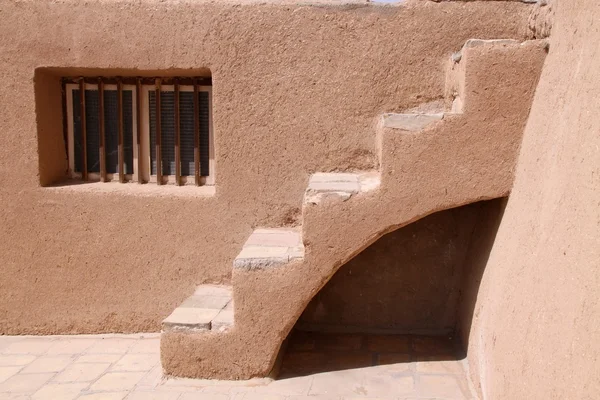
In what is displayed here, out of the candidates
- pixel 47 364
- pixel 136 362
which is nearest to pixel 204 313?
pixel 136 362

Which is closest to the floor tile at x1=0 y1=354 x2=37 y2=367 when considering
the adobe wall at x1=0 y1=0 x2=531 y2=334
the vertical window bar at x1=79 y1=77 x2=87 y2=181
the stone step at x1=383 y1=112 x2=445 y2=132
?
the adobe wall at x1=0 y1=0 x2=531 y2=334

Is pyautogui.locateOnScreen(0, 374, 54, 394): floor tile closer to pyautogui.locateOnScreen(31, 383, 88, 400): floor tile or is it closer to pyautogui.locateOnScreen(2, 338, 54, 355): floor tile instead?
pyautogui.locateOnScreen(31, 383, 88, 400): floor tile

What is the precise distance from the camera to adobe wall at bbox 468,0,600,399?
2.18 m

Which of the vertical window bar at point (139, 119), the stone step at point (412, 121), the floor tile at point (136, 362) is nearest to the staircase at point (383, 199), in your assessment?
the stone step at point (412, 121)

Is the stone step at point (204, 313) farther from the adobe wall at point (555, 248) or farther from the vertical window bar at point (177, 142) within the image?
the adobe wall at point (555, 248)

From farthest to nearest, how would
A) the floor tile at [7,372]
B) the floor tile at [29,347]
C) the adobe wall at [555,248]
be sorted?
1. the floor tile at [29,347]
2. the floor tile at [7,372]
3. the adobe wall at [555,248]

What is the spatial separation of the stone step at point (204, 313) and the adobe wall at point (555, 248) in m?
1.60

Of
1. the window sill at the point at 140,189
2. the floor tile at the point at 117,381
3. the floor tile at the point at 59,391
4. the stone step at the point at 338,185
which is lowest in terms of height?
the floor tile at the point at 59,391

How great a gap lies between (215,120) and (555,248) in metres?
2.58

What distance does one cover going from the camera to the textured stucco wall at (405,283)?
14.4 ft

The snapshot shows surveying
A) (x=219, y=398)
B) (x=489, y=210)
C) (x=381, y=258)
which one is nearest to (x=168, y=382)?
(x=219, y=398)

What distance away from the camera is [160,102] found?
464 centimetres

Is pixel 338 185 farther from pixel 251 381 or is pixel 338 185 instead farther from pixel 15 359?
pixel 15 359

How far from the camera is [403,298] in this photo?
4480mm
